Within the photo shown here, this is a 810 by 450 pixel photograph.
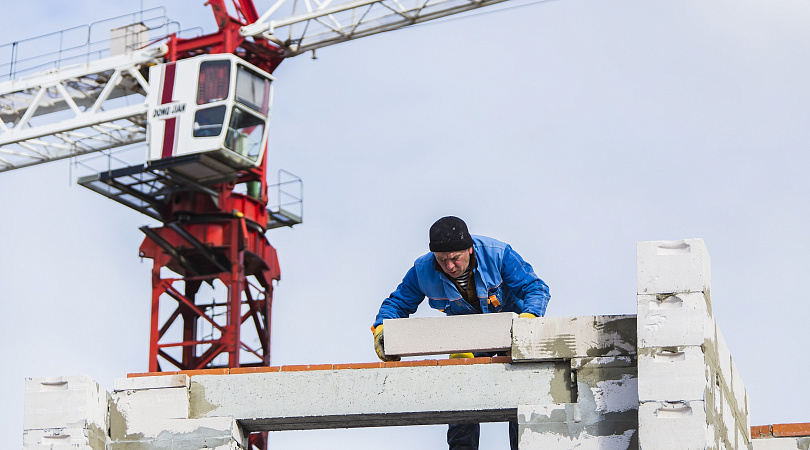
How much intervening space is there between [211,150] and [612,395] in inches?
907

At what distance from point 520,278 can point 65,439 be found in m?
4.04

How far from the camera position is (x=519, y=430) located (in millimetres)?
12031

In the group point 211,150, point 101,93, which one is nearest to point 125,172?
point 211,150

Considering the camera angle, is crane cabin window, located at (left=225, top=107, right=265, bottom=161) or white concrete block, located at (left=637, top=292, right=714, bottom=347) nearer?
white concrete block, located at (left=637, top=292, right=714, bottom=347)

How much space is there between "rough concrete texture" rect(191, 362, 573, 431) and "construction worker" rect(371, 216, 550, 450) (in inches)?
17.3

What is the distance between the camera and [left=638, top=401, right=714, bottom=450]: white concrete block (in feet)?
37.1

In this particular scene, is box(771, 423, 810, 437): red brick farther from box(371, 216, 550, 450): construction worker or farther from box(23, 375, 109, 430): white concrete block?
box(23, 375, 109, 430): white concrete block

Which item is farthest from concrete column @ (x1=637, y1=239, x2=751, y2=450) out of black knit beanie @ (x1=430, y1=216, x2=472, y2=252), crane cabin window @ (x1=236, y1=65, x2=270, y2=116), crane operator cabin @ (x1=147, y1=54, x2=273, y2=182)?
crane cabin window @ (x1=236, y1=65, x2=270, y2=116)

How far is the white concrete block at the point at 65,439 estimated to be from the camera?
1233 centimetres

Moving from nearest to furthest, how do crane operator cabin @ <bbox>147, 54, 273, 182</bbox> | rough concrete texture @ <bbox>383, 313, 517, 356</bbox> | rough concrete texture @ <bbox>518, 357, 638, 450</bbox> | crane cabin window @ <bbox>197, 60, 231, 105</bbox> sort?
rough concrete texture @ <bbox>518, 357, 638, 450</bbox>
rough concrete texture @ <bbox>383, 313, 517, 356</bbox>
crane operator cabin @ <bbox>147, 54, 273, 182</bbox>
crane cabin window @ <bbox>197, 60, 231, 105</bbox>

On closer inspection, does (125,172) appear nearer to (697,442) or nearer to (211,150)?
(211,150)

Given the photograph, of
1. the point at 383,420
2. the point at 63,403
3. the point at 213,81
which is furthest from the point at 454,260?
the point at 213,81

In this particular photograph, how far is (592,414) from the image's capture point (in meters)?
12.0

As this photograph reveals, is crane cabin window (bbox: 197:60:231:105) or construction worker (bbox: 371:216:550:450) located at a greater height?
crane cabin window (bbox: 197:60:231:105)
